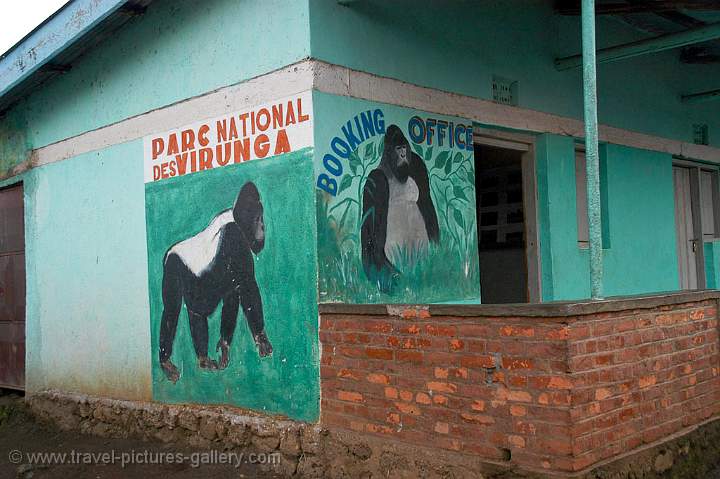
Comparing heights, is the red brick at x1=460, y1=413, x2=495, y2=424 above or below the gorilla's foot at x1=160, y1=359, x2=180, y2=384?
below

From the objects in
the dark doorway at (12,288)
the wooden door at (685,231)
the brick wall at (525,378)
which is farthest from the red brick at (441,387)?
the wooden door at (685,231)

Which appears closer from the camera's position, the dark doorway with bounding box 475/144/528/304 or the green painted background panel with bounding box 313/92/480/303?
the green painted background panel with bounding box 313/92/480/303

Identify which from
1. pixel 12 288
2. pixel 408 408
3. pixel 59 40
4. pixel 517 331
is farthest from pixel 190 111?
pixel 12 288

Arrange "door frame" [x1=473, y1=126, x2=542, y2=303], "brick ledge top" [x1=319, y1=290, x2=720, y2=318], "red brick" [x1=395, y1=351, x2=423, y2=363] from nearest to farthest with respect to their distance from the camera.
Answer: "brick ledge top" [x1=319, y1=290, x2=720, y2=318]
"red brick" [x1=395, y1=351, x2=423, y2=363]
"door frame" [x1=473, y1=126, x2=542, y2=303]

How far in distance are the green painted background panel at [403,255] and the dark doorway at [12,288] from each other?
4795 mm

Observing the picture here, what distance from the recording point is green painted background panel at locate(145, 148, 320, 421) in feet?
17.5

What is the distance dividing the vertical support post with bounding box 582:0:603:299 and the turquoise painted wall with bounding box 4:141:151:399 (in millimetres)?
3994

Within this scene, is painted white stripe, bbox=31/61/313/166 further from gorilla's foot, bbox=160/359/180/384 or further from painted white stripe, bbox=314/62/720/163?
gorilla's foot, bbox=160/359/180/384

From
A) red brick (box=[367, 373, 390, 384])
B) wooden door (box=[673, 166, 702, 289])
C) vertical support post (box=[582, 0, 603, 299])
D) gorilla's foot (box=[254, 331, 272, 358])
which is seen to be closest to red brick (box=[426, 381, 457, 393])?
red brick (box=[367, 373, 390, 384])

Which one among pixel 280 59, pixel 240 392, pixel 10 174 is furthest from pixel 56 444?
pixel 280 59

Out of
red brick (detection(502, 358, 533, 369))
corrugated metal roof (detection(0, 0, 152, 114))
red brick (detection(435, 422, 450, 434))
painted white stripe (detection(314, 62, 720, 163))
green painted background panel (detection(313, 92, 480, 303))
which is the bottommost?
red brick (detection(435, 422, 450, 434))

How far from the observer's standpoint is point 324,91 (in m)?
5.39

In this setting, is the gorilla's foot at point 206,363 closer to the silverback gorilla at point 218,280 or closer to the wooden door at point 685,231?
the silverback gorilla at point 218,280

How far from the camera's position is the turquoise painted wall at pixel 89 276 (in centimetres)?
696
